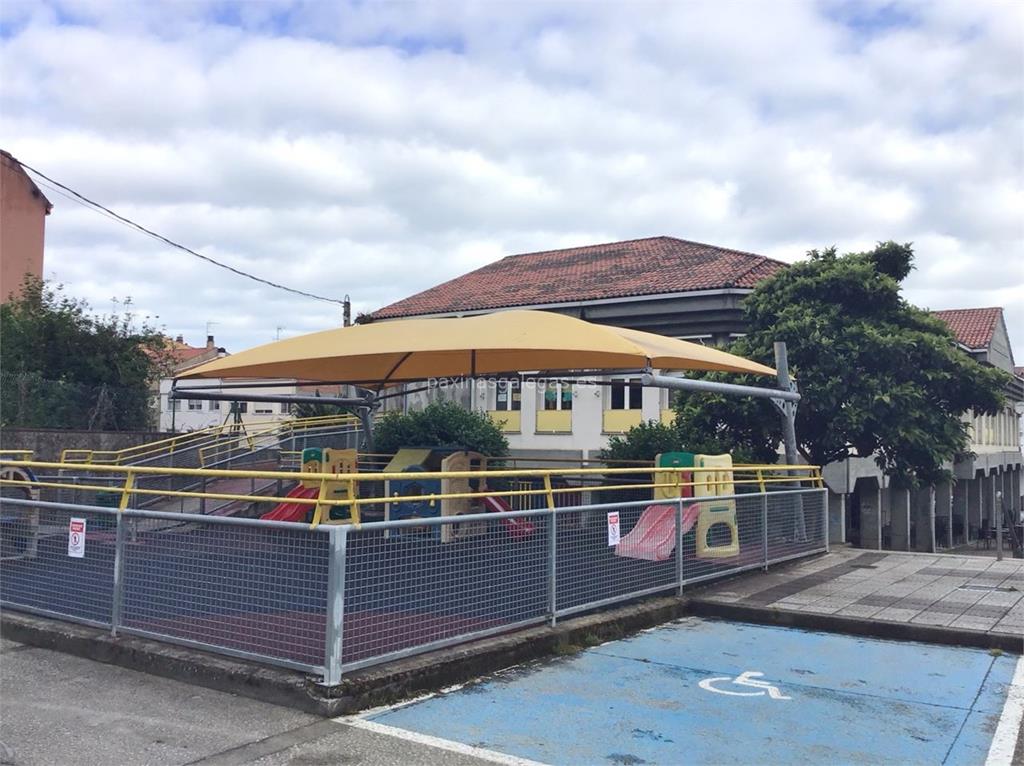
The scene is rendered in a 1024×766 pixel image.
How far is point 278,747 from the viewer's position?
15.9 feet

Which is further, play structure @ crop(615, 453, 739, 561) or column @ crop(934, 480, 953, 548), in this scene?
column @ crop(934, 480, 953, 548)

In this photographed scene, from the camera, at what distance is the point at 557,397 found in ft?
83.2

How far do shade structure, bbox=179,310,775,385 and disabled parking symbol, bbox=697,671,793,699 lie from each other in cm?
365

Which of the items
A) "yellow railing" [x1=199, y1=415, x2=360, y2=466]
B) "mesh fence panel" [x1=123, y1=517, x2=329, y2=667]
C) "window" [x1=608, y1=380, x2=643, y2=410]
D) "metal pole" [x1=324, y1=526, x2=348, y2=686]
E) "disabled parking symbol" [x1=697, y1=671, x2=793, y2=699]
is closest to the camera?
"metal pole" [x1=324, y1=526, x2=348, y2=686]

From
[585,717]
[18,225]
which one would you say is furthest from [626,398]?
[18,225]

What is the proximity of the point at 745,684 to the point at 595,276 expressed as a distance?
846 inches

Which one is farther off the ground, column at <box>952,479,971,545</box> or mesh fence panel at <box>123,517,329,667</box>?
mesh fence panel at <box>123,517,329,667</box>

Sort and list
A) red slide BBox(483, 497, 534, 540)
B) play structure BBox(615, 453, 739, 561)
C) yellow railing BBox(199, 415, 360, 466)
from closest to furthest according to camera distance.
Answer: red slide BBox(483, 497, 534, 540) < play structure BBox(615, 453, 739, 561) < yellow railing BBox(199, 415, 360, 466)

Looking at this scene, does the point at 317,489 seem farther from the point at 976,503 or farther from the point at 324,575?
the point at 976,503

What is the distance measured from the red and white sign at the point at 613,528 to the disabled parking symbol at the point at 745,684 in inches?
66.8

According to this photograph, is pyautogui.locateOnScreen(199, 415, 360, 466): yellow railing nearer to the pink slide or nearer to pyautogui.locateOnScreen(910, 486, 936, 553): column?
the pink slide

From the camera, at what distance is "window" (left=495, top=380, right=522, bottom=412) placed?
26.3 meters

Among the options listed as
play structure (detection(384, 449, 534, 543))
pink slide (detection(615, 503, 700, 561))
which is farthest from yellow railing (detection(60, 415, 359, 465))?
pink slide (detection(615, 503, 700, 561))

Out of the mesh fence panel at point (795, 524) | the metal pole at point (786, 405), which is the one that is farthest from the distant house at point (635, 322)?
the mesh fence panel at point (795, 524)
